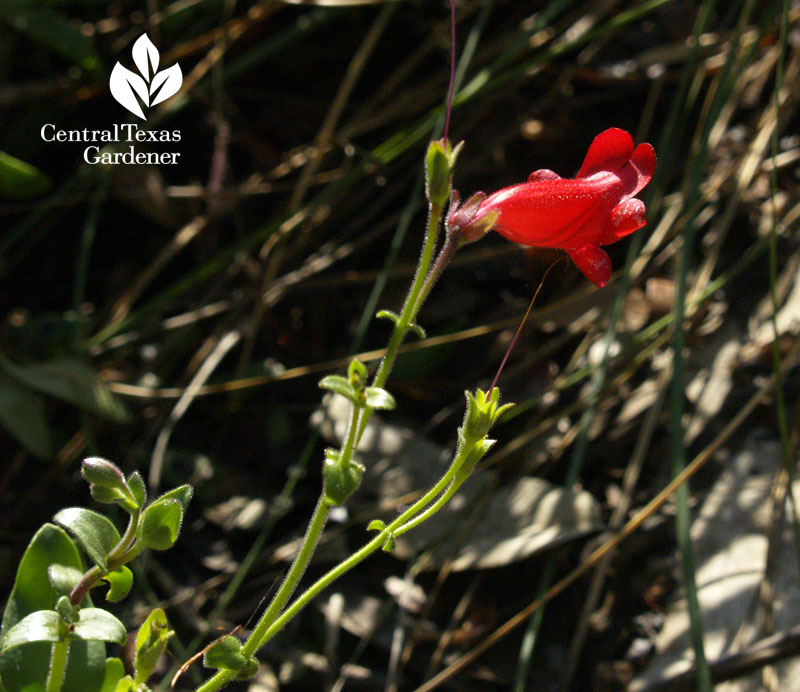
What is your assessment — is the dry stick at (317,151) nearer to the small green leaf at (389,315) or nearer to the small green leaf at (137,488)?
the small green leaf at (137,488)

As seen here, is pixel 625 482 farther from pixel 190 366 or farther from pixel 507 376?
pixel 190 366

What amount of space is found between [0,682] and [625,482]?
1.19m

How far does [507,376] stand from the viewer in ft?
6.55

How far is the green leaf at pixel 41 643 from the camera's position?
1183mm

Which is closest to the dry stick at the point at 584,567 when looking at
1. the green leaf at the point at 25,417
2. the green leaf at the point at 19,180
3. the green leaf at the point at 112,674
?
the green leaf at the point at 112,674

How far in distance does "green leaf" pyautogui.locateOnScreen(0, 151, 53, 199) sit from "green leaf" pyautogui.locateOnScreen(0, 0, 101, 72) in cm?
33

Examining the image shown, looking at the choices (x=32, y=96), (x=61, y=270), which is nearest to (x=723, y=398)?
(x=61, y=270)

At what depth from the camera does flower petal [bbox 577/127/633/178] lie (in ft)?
3.32

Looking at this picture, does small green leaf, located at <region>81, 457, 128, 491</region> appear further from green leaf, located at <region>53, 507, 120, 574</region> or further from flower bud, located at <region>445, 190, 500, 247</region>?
flower bud, located at <region>445, 190, 500, 247</region>

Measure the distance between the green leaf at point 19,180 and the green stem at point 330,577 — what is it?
145 cm

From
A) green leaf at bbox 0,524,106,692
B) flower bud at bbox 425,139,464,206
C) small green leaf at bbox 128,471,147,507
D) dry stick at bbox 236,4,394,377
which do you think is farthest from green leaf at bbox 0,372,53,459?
flower bud at bbox 425,139,464,206

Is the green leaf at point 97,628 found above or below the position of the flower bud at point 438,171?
below

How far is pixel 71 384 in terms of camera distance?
1949 mm

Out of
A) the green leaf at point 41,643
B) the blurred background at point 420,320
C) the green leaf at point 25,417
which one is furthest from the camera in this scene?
the green leaf at point 25,417
